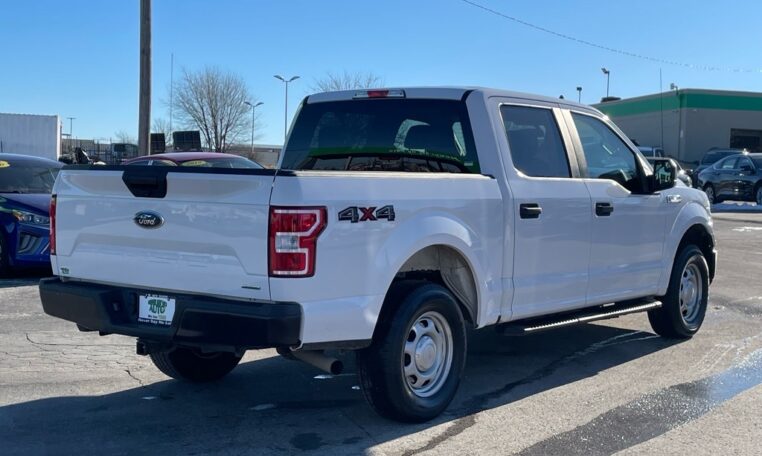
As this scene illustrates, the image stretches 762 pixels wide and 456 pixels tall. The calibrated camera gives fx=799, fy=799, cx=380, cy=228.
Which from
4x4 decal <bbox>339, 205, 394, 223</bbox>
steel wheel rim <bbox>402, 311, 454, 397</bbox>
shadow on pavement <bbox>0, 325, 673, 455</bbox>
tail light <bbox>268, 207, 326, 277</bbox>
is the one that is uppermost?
4x4 decal <bbox>339, 205, 394, 223</bbox>

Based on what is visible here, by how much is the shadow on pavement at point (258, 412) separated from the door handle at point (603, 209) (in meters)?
1.23

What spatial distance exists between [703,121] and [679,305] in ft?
139

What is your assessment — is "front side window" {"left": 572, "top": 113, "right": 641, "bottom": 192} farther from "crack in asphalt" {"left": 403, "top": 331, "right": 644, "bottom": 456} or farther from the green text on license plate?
the green text on license plate

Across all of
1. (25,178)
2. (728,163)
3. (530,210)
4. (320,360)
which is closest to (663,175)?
(530,210)

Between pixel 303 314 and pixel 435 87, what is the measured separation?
7.91 ft

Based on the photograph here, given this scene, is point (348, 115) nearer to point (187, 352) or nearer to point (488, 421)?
point (187, 352)

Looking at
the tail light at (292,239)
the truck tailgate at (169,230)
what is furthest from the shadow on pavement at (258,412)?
the tail light at (292,239)

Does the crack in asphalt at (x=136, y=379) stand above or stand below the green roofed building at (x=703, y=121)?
below

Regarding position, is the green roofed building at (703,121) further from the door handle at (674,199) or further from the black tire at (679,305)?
the door handle at (674,199)

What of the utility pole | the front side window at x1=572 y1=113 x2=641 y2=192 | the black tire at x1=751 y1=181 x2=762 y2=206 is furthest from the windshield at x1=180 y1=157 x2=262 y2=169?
the black tire at x1=751 y1=181 x2=762 y2=206

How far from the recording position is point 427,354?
4902 mm

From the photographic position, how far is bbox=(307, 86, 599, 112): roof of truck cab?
5672mm

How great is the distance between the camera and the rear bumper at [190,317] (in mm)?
4020

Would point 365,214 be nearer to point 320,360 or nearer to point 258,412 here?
point 320,360
